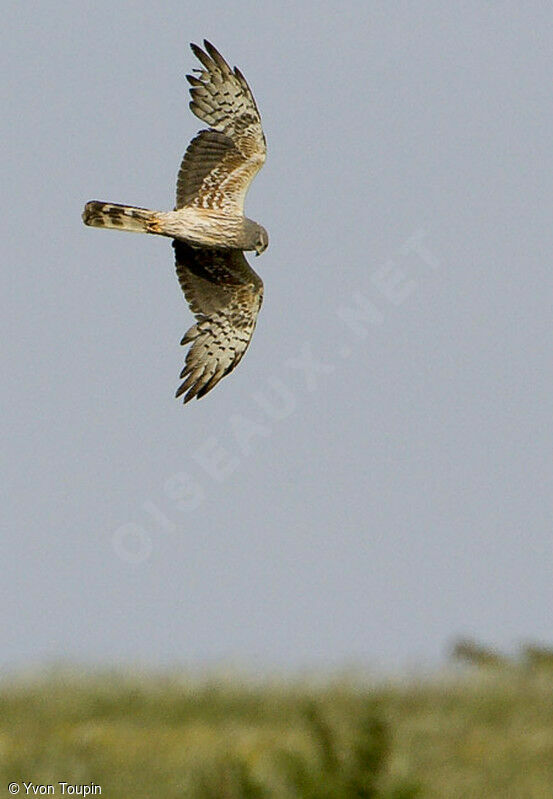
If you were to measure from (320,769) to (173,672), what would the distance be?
246 inches

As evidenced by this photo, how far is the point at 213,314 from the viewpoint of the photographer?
35.6 ft

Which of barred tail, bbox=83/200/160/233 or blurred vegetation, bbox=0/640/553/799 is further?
barred tail, bbox=83/200/160/233

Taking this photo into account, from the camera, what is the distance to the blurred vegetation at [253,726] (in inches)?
292

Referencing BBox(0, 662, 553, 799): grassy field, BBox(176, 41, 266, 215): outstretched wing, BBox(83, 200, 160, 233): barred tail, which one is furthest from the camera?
BBox(176, 41, 266, 215): outstretched wing

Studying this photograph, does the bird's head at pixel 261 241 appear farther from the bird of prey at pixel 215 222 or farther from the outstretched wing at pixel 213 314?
the outstretched wing at pixel 213 314

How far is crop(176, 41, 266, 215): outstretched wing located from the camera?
34.3ft

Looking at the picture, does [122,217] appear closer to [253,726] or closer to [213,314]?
[213,314]

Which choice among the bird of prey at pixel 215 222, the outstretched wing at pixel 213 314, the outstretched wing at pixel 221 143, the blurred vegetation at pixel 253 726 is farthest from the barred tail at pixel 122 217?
the blurred vegetation at pixel 253 726

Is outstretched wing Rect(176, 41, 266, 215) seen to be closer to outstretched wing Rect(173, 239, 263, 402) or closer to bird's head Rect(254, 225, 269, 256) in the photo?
bird's head Rect(254, 225, 269, 256)

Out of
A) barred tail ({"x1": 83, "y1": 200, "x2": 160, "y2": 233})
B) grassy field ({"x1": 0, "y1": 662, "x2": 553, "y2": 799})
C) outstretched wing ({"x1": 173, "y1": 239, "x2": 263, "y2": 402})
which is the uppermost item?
barred tail ({"x1": 83, "y1": 200, "x2": 160, "y2": 233})

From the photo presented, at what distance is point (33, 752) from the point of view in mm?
7688

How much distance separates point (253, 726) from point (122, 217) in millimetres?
3498

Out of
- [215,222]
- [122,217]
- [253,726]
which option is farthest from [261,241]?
[253,726]

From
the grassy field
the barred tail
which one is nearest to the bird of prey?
the barred tail
